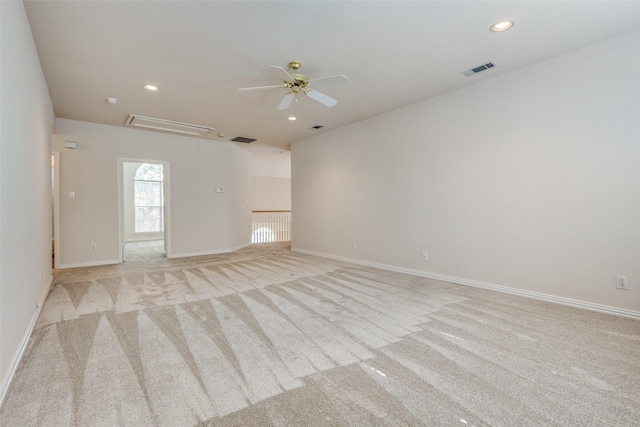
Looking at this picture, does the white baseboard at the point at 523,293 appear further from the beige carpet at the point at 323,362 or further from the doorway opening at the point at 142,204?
the doorway opening at the point at 142,204

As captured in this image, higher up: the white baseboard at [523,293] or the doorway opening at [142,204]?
the doorway opening at [142,204]

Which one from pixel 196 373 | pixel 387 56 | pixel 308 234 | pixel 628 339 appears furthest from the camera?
pixel 308 234

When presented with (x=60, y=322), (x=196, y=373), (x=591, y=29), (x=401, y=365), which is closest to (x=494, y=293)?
(x=401, y=365)

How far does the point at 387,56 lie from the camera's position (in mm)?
3025

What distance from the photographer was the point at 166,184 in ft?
20.0

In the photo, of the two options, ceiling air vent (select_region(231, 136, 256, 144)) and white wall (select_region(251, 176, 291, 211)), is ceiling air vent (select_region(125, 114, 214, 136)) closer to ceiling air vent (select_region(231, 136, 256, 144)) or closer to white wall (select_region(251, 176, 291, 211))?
ceiling air vent (select_region(231, 136, 256, 144))

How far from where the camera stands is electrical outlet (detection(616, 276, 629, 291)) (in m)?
2.74

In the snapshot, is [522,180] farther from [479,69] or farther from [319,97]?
[319,97]

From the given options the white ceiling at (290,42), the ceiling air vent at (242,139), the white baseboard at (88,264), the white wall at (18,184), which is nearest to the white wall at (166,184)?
the white baseboard at (88,264)

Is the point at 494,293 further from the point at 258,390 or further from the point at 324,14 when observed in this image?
the point at 324,14

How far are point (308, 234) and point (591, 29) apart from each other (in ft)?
17.4

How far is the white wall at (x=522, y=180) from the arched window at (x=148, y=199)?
24.8ft

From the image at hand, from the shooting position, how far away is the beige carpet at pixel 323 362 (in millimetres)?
Answer: 1479

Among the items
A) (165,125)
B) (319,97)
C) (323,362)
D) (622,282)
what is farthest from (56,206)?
(622,282)
